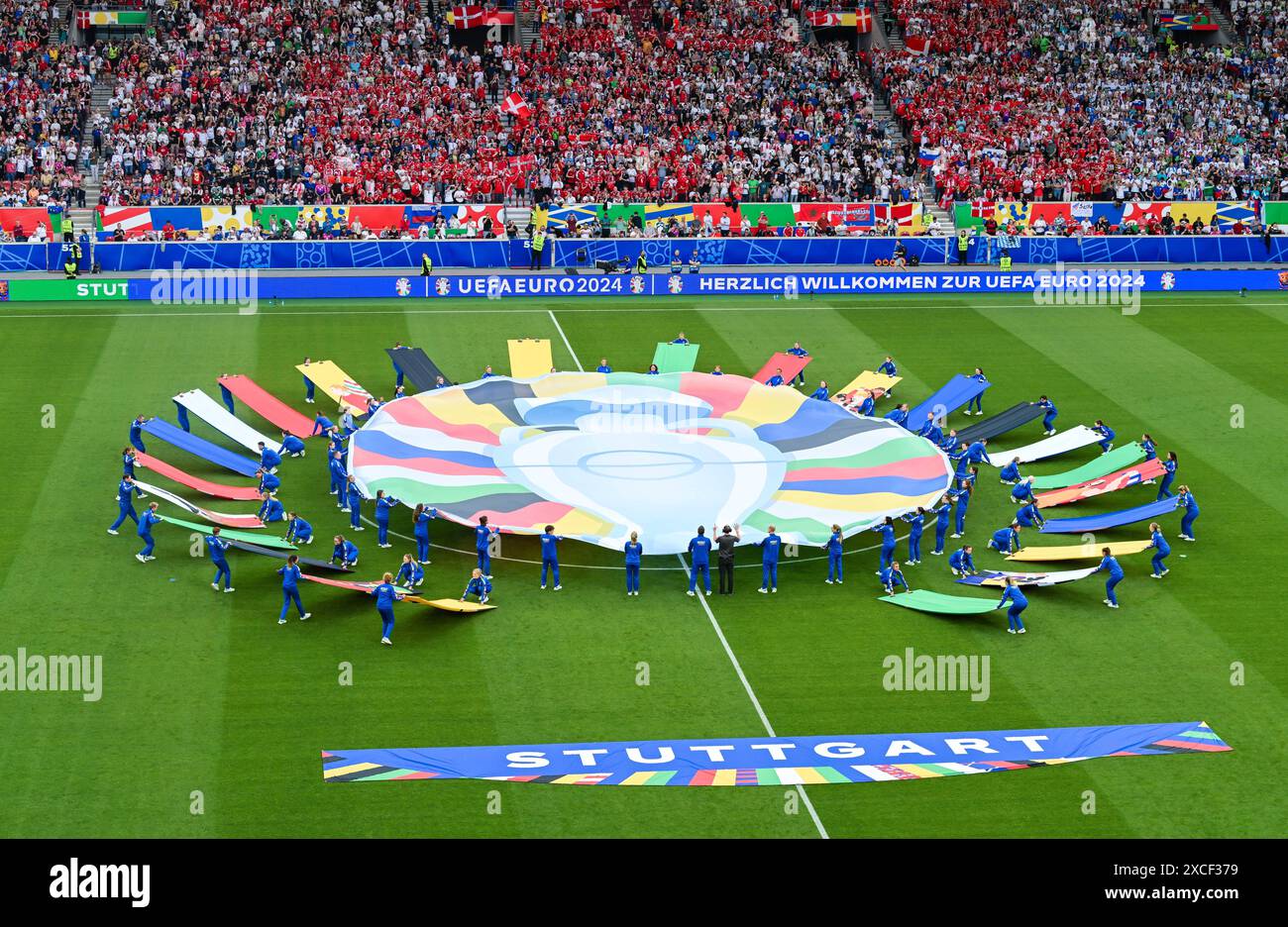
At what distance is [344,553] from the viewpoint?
1143 inches

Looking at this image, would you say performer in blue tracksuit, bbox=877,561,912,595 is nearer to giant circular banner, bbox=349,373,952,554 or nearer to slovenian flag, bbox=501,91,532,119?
giant circular banner, bbox=349,373,952,554

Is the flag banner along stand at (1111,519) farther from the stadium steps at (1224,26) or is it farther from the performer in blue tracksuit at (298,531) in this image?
the stadium steps at (1224,26)

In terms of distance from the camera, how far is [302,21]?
67312 millimetres

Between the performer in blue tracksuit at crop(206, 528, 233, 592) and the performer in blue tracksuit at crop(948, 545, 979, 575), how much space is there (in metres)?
13.5

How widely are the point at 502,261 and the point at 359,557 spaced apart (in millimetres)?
27839

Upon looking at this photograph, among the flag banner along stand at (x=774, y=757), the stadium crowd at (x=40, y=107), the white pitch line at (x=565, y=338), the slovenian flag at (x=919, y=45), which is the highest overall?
the slovenian flag at (x=919, y=45)

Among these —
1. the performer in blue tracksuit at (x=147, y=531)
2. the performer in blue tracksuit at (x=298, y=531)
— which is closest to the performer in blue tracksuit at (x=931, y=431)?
the performer in blue tracksuit at (x=298, y=531)

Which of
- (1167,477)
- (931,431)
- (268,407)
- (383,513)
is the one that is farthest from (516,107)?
(1167,477)

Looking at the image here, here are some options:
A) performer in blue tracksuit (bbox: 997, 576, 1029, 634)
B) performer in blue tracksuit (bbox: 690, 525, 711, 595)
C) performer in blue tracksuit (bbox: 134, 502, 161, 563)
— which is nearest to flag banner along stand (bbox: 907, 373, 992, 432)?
performer in blue tracksuit (bbox: 690, 525, 711, 595)

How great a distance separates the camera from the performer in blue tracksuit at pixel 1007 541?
102ft

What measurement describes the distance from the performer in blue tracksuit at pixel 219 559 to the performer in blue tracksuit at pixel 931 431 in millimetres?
15815

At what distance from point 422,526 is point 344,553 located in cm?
153

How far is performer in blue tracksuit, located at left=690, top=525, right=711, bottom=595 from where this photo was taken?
28.5 metres

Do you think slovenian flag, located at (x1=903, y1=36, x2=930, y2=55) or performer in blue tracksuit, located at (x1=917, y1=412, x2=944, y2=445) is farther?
slovenian flag, located at (x1=903, y1=36, x2=930, y2=55)
